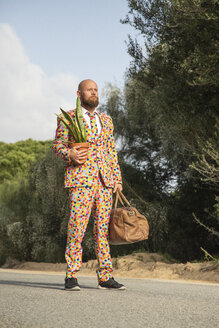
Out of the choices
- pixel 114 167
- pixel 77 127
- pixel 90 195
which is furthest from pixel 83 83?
pixel 90 195

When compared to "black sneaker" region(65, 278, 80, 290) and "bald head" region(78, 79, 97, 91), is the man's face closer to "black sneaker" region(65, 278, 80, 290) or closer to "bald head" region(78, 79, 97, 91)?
"bald head" region(78, 79, 97, 91)

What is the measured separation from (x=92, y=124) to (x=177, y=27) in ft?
26.5

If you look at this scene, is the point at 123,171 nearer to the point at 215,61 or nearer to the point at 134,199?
the point at 134,199

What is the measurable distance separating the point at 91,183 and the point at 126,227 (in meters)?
0.64

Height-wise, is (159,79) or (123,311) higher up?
(159,79)

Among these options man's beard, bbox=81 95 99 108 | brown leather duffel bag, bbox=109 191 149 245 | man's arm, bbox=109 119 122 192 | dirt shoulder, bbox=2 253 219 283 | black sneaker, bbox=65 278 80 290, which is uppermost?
man's beard, bbox=81 95 99 108

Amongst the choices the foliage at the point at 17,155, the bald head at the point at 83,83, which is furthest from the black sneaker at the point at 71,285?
the foliage at the point at 17,155

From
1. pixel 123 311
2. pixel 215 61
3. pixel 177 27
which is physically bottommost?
pixel 123 311

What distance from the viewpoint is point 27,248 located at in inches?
770

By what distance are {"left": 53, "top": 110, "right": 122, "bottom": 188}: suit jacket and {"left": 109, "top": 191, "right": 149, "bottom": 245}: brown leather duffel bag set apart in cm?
38

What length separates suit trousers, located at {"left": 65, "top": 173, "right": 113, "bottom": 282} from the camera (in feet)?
18.6

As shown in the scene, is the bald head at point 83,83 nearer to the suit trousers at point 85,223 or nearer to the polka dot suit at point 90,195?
the polka dot suit at point 90,195

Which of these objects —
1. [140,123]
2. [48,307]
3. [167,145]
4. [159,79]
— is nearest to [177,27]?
[159,79]

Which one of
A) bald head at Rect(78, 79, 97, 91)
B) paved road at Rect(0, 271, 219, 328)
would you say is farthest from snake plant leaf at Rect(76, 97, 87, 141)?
paved road at Rect(0, 271, 219, 328)
